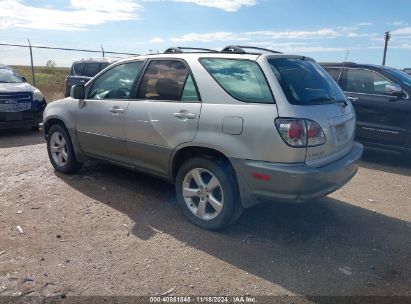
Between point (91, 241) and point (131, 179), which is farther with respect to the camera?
point (131, 179)

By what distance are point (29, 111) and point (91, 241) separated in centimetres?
616

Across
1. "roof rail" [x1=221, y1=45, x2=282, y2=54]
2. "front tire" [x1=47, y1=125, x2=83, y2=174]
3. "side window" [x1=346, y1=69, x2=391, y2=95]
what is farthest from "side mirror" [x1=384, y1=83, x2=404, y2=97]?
"front tire" [x1=47, y1=125, x2=83, y2=174]

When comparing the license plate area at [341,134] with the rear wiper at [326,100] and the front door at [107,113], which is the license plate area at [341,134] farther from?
the front door at [107,113]

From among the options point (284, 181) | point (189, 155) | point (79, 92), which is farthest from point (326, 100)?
point (79, 92)

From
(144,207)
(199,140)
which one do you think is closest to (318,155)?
(199,140)

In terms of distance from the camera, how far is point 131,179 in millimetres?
5500

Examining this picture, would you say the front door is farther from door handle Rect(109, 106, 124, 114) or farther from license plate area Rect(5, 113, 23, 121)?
license plate area Rect(5, 113, 23, 121)

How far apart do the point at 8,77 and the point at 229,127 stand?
8.17 meters

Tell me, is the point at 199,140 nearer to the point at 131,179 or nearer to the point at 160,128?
the point at 160,128

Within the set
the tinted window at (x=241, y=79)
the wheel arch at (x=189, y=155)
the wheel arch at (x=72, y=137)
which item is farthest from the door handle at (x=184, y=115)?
the wheel arch at (x=72, y=137)

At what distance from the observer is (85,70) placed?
12.6 meters

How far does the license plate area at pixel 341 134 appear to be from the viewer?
12.3ft

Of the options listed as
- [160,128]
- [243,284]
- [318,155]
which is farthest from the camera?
[160,128]

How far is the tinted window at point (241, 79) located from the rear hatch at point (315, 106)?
0.47 ft
